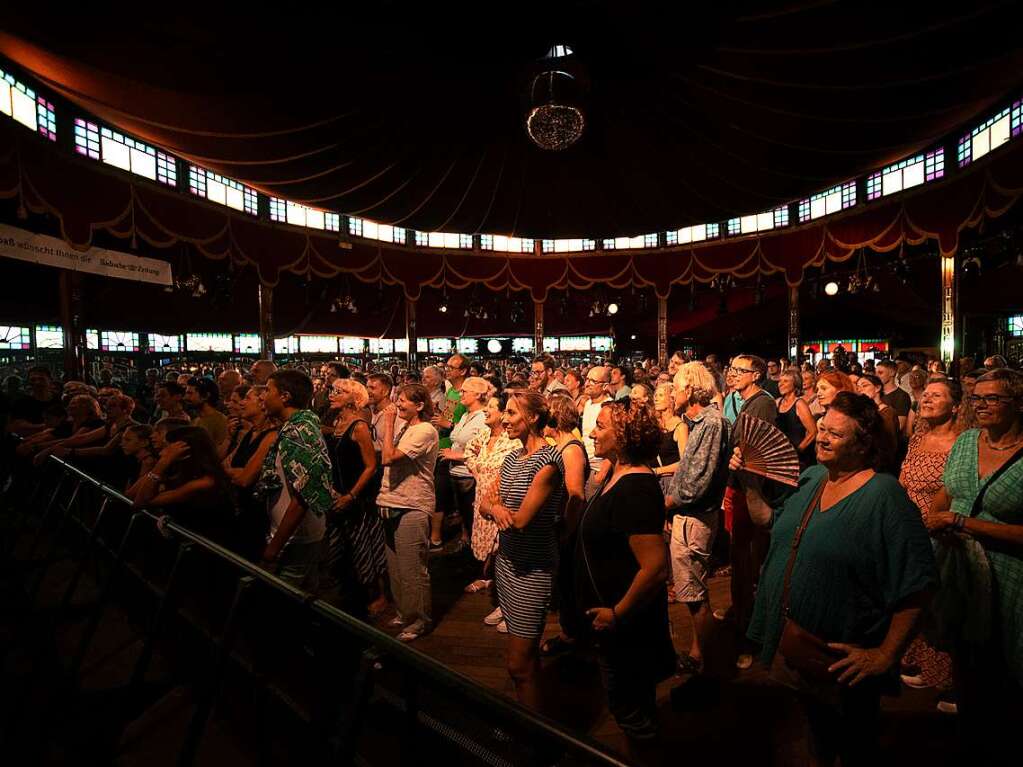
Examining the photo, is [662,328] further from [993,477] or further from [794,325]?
[993,477]

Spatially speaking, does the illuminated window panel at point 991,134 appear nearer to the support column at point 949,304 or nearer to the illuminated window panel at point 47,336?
the support column at point 949,304

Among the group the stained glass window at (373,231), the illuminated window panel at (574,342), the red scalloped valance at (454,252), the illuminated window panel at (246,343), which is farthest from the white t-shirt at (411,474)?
the illuminated window panel at (574,342)

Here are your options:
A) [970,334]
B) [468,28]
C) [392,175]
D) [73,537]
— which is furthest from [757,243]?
[73,537]

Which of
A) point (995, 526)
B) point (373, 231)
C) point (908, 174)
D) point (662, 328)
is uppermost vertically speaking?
point (908, 174)

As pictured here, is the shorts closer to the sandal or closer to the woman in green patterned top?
the sandal

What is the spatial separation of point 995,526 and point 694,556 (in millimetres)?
1274

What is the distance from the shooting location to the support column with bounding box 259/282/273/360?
12.7 metres

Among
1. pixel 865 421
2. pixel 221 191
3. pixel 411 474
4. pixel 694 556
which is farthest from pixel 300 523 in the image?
pixel 221 191

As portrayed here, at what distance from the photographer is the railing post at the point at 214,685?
1.85 m

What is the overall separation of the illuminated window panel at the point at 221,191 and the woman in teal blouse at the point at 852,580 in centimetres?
1173

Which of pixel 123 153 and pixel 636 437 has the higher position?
pixel 123 153

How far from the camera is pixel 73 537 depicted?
4.05 metres

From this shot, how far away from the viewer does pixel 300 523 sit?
2.96 metres

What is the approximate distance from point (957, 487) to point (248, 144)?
21.6 ft
